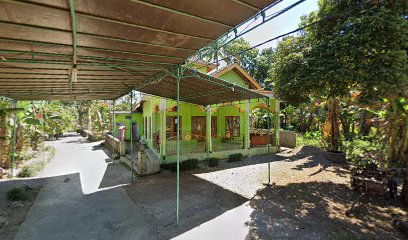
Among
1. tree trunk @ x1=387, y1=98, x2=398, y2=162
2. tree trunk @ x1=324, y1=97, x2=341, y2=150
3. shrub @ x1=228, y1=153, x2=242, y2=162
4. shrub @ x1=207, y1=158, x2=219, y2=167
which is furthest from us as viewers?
tree trunk @ x1=324, y1=97, x2=341, y2=150

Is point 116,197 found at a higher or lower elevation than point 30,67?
lower

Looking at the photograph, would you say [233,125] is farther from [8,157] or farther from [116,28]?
[8,157]

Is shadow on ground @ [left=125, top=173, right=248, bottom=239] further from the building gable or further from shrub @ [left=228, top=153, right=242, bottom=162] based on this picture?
the building gable

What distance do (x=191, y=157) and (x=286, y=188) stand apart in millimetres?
5861

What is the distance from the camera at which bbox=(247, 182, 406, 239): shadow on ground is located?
4.82 metres

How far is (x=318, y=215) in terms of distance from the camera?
5770 mm

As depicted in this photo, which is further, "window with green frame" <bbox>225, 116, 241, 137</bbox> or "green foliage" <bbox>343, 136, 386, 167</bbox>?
"window with green frame" <bbox>225, 116, 241, 137</bbox>

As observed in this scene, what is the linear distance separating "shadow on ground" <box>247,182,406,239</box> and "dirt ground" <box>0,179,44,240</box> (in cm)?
634

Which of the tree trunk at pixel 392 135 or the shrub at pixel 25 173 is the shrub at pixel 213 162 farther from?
the shrub at pixel 25 173

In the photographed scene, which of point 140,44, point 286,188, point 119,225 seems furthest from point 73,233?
point 286,188

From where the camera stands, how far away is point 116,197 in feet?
23.9

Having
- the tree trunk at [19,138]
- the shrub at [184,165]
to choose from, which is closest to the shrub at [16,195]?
the shrub at [184,165]

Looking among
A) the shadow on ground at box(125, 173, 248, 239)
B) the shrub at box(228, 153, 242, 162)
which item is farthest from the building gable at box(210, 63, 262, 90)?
the shadow on ground at box(125, 173, 248, 239)

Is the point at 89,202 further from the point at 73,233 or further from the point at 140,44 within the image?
the point at 140,44
